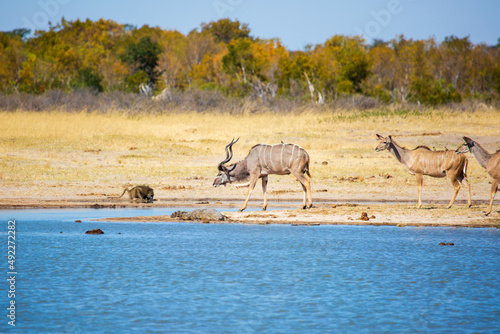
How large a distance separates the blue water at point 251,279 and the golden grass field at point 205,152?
12.1 ft

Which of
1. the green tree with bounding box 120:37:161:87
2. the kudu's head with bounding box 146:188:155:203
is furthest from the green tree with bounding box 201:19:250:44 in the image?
the kudu's head with bounding box 146:188:155:203

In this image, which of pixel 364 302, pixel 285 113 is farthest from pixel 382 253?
pixel 285 113

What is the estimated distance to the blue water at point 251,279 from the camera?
638 cm

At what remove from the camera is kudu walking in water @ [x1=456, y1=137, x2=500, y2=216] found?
39.7 ft

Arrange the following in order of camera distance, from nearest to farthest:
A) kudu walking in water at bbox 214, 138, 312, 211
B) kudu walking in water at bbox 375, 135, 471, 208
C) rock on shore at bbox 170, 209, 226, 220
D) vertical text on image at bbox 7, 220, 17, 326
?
vertical text on image at bbox 7, 220, 17, 326
rock on shore at bbox 170, 209, 226, 220
kudu walking in water at bbox 375, 135, 471, 208
kudu walking in water at bbox 214, 138, 312, 211

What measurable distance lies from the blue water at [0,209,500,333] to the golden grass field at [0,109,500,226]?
3680 millimetres

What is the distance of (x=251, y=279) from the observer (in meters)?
8.20

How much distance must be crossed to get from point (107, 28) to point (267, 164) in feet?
238

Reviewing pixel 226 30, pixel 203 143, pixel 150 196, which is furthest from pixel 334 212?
pixel 226 30

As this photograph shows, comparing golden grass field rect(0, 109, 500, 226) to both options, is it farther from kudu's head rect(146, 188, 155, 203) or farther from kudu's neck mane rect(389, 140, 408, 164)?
kudu's neck mane rect(389, 140, 408, 164)

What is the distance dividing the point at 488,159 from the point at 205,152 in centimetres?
1214

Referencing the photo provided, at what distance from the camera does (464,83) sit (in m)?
52.8

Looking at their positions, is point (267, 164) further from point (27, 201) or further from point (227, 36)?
point (227, 36)

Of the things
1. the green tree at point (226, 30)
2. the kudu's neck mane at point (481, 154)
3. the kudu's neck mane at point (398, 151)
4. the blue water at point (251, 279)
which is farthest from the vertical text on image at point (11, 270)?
the green tree at point (226, 30)
